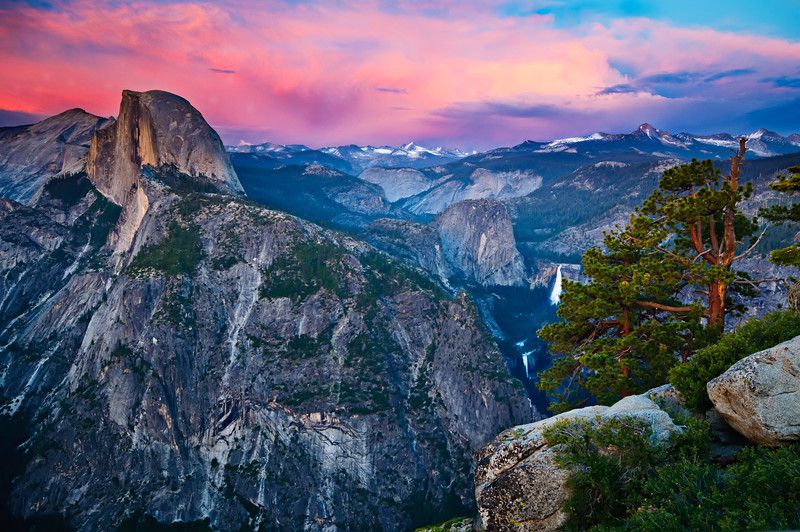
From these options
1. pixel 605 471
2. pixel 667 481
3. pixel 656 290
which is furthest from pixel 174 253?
pixel 667 481

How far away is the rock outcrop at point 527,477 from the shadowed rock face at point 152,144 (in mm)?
193915

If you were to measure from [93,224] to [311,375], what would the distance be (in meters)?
126

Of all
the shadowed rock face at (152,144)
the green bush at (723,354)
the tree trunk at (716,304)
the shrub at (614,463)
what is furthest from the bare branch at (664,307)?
the shadowed rock face at (152,144)

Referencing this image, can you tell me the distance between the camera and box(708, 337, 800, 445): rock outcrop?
13453 millimetres

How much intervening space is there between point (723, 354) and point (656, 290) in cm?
1182

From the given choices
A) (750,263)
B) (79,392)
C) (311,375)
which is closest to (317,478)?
(311,375)

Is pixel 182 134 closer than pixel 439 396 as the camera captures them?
No

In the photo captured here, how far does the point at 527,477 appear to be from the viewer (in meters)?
15.2

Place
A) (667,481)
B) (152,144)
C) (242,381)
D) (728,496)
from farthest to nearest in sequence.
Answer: (152,144)
(242,381)
(667,481)
(728,496)

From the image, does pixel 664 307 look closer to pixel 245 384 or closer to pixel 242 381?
pixel 245 384

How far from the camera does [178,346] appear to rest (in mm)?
125812

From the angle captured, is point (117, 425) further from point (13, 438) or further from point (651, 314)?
point (651, 314)

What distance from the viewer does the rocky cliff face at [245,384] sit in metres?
113

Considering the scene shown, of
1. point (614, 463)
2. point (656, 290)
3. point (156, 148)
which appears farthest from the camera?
point (156, 148)
